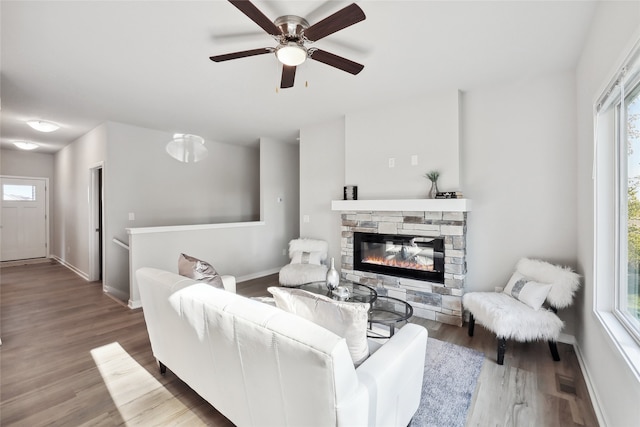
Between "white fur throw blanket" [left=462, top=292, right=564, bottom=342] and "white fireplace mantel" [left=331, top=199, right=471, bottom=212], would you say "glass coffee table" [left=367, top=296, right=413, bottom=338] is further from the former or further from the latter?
"white fireplace mantel" [left=331, top=199, right=471, bottom=212]

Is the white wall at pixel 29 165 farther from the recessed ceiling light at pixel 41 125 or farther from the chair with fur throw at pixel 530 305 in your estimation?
the chair with fur throw at pixel 530 305

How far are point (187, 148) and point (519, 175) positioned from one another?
204 inches

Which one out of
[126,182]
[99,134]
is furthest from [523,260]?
[99,134]

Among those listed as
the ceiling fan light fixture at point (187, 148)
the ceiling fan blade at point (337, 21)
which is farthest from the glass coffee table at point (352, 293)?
the ceiling fan light fixture at point (187, 148)

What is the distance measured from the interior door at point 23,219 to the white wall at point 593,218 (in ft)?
31.9

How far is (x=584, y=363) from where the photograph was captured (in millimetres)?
2250

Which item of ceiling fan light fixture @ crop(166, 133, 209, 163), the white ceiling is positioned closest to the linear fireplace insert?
the white ceiling

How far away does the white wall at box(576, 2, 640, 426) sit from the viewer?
1.40 m

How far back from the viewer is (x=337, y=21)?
1.72 meters

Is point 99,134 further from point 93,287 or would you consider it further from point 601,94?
point 601,94

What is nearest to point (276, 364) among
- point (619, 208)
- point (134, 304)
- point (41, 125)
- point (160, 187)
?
point (619, 208)

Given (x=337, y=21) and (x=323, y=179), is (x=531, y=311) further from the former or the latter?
(x=323, y=179)

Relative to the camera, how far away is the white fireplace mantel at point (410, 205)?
3066mm

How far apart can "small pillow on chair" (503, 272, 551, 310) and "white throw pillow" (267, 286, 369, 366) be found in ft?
6.40
